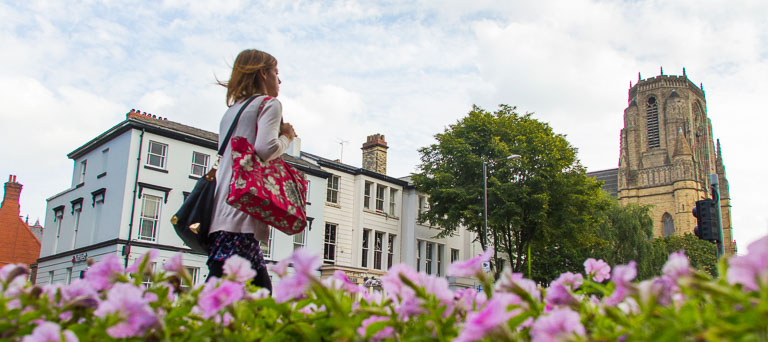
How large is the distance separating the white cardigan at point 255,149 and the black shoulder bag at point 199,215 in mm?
32

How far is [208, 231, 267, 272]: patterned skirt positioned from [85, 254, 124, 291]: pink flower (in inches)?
78.2

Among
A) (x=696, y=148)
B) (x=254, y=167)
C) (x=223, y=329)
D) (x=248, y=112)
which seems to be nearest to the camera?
(x=223, y=329)

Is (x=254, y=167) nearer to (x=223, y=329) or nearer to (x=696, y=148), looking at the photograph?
(x=223, y=329)

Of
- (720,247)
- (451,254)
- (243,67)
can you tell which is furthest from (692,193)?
(243,67)

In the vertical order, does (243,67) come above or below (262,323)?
above

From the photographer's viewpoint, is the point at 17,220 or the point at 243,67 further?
the point at 17,220

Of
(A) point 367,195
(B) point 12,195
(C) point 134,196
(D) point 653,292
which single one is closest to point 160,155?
(C) point 134,196

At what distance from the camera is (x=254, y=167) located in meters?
3.58

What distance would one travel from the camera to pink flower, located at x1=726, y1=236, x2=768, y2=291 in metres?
1.00

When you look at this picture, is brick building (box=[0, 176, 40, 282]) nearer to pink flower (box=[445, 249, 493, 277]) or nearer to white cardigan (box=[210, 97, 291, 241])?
white cardigan (box=[210, 97, 291, 241])

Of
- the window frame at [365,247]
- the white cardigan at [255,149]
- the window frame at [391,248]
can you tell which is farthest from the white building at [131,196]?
the white cardigan at [255,149]

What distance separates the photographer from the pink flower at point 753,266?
3.27ft

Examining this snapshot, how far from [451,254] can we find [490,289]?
39679 mm

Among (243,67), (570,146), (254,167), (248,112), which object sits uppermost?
(570,146)
